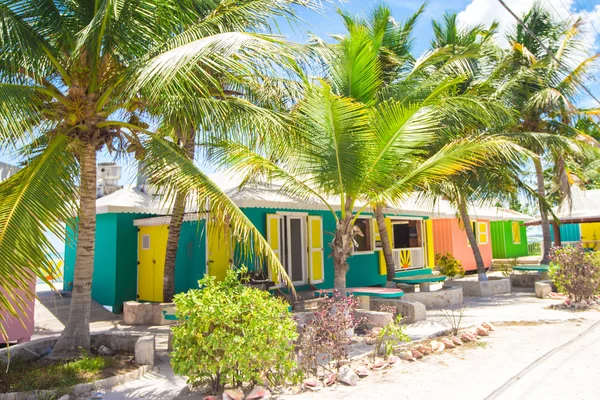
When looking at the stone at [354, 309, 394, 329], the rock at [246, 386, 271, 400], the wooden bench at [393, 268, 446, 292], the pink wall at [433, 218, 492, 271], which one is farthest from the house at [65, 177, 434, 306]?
the pink wall at [433, 218, 492, 271]

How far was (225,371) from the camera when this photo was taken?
426 centimetres

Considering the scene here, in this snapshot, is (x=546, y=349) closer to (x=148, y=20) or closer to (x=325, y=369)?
(x=325, y=369)

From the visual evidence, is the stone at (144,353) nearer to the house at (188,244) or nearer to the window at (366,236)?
the house at (188,244)

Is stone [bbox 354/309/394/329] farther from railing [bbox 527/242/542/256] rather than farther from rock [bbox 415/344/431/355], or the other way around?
railing [bbox 527/242/542/256]

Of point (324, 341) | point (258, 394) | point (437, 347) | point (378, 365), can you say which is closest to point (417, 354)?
point (437, 347)

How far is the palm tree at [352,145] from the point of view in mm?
6758

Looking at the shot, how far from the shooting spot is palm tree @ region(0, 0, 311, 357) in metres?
4.70

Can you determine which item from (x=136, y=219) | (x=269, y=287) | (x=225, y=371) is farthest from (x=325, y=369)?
(x=136, y=219)

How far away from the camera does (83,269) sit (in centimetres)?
583

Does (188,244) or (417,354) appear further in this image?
(188,244)

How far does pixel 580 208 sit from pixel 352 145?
14821 mm

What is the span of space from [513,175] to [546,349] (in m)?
6.11

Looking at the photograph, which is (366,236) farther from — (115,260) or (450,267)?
(115,260)

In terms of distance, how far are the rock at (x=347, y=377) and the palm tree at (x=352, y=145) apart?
2.57 metres
